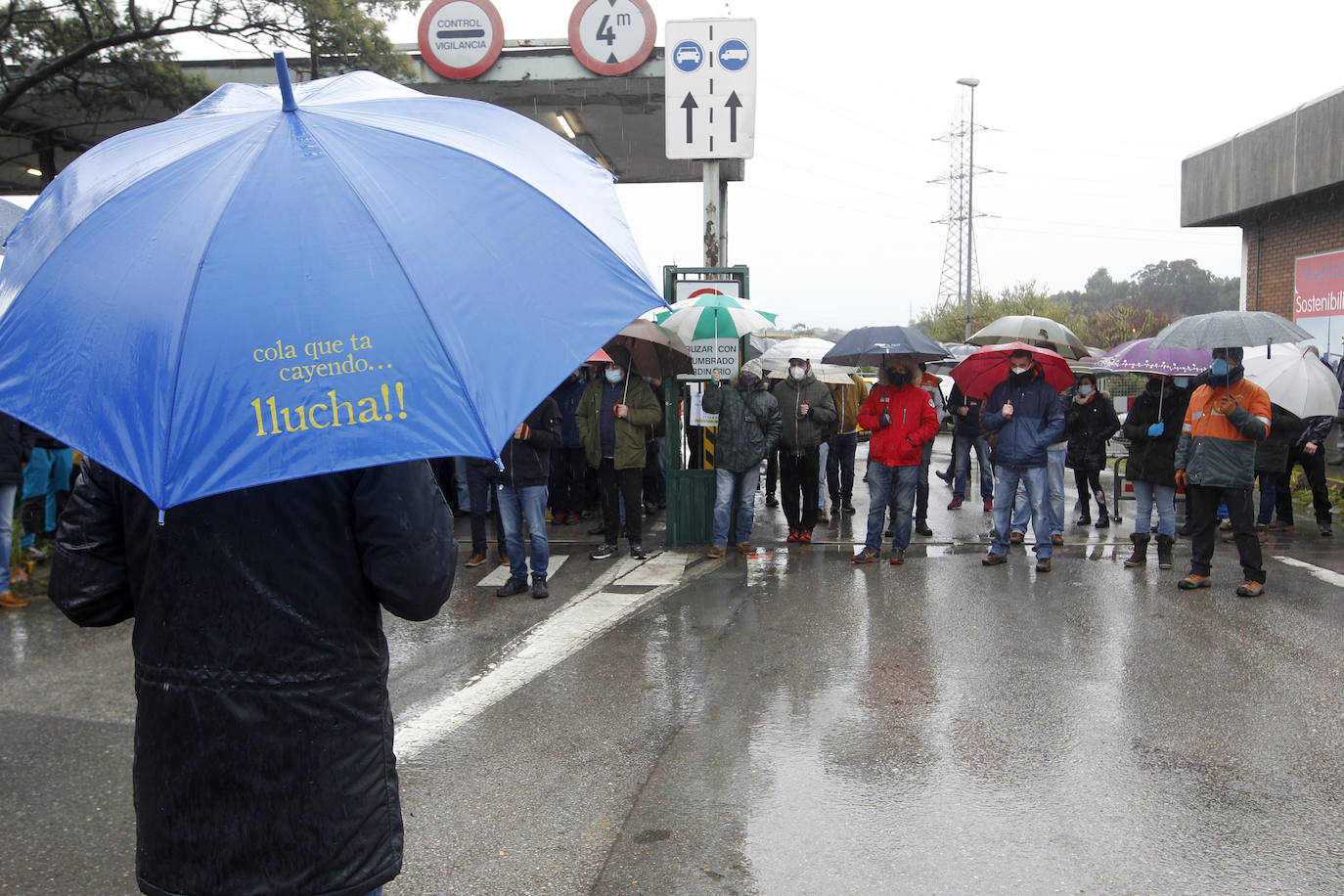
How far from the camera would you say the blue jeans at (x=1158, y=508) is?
30.4 ft

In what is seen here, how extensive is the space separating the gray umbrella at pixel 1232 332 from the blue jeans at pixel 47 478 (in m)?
9.11

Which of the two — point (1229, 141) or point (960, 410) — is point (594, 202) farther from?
point (1229, 141)

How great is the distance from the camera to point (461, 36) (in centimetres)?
1516

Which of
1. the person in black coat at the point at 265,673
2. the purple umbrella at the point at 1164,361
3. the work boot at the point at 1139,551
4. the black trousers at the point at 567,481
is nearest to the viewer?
the person in black coat at the point at 265,673

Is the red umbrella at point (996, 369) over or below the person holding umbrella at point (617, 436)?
over

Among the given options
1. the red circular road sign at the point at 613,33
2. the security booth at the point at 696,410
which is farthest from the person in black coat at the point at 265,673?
the red circular road sign at the point at 613,33

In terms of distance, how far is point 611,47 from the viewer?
15008 mm

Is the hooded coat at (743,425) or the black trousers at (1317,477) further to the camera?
the black trousers at (1317,477)

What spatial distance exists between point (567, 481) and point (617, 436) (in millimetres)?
2789

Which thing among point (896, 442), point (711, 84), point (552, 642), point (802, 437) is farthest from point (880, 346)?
point (552, 642)

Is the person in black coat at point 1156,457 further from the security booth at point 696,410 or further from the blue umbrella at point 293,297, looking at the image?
the blue umbrella at point 293,297

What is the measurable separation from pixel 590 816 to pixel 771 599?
4159 millimetres

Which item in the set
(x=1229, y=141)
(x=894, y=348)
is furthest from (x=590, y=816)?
(x=1229, y=141)

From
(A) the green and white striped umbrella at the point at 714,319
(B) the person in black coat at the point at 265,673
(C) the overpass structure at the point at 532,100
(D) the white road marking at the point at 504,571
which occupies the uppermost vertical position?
(C) the overpass structure at the point at 532,100
